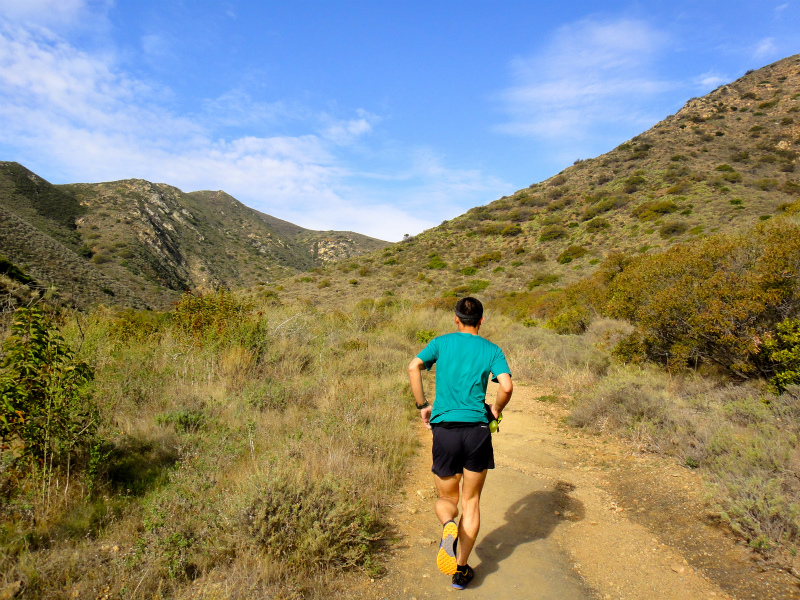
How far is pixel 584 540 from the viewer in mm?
3783

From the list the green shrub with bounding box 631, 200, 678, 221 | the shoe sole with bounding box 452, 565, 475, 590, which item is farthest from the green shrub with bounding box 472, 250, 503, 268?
the shoe sole with bounding box 452, 565, 475, 590

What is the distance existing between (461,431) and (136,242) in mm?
59005

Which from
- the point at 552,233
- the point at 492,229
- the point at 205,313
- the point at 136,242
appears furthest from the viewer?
the point at 136,242

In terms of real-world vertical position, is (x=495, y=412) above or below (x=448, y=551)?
above

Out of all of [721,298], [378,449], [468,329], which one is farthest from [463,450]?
[721,298]

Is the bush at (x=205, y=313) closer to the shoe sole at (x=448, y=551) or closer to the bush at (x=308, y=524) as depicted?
the bush at (x=308, y=524)

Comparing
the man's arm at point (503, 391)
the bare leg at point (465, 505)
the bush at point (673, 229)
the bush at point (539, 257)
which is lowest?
the bare leg at point (465, 505)

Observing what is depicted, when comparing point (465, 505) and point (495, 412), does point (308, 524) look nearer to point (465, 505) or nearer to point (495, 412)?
point (465, 505)

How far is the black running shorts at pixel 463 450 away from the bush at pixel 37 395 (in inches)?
125

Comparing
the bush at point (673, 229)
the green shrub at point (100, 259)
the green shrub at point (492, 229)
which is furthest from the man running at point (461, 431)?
the green shrub at point (100, 259)

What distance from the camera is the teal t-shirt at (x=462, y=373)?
309 cm

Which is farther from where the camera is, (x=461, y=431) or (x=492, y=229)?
(x=492, y=229)

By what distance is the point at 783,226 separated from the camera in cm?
709

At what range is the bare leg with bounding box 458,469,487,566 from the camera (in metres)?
3.06
